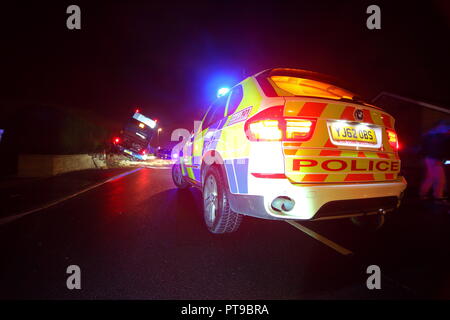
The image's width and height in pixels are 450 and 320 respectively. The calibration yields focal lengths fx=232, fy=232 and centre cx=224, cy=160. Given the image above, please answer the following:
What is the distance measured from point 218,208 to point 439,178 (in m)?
4.92

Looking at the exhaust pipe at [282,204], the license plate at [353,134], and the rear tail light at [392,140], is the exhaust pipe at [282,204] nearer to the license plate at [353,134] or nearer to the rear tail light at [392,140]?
the license plate at [353,134]

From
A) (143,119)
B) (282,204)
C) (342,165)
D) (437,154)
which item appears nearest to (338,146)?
(342,165)

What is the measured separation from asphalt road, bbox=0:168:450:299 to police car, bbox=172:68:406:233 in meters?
0.47

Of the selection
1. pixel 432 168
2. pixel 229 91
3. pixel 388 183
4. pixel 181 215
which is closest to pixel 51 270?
pixel 181 215

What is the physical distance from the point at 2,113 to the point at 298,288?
46.8 ft

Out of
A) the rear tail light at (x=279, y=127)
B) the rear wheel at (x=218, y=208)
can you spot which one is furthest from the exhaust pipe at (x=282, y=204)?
the rear wheel at (x=218, y=208)

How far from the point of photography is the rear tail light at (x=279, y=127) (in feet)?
6.68

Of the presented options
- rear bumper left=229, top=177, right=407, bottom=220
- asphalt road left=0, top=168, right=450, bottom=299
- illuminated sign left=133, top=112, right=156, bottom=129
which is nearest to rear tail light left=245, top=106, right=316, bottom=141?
rear bumper left=229, top=177, right=407, bottom=220

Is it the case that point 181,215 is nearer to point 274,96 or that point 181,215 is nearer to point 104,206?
point 104,206

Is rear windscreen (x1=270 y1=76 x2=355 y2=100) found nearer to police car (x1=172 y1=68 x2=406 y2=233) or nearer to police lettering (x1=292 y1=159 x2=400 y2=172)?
police car (x1=172 y1=68 x2=406 y2=233)

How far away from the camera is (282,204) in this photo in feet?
Answer: 6.56

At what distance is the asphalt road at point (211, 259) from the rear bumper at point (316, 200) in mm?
488

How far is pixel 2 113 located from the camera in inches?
419

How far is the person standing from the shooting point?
15.2 ft
